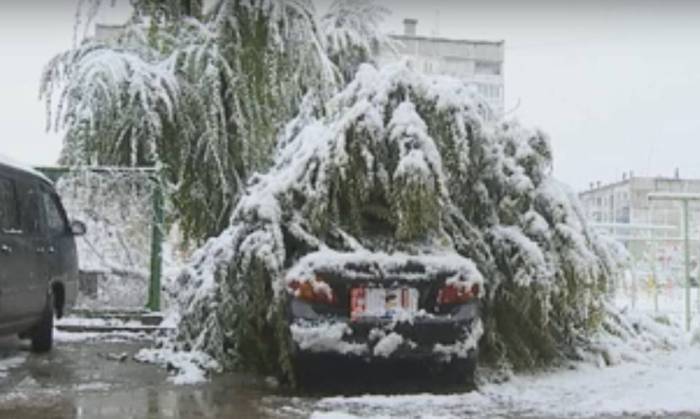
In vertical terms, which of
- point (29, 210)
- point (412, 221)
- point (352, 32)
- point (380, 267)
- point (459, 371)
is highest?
point (352, 32)

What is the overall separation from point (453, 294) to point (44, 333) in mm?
3969

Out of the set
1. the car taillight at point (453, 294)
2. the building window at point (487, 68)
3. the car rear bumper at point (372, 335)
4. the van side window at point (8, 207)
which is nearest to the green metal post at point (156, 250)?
the van side window at point (8, 207)

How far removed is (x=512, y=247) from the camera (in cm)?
701

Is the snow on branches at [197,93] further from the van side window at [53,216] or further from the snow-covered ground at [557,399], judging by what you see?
the snow-covered ground at [557,399]

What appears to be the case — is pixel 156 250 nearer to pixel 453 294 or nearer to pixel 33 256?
pixel 33 256

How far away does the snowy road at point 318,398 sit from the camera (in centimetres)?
559

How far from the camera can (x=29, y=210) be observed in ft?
26.0

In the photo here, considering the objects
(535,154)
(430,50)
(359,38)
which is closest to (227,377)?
(535,154)

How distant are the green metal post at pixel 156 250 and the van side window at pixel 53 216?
4.46ft

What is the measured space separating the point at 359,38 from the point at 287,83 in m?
1.96

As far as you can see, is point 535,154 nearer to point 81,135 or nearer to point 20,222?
point 20,222

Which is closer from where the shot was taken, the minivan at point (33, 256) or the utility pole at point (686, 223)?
the minivan at point (33, 256)

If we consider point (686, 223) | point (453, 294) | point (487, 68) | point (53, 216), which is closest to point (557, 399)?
point (453, 294)

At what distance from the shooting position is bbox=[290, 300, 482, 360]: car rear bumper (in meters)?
5.91
